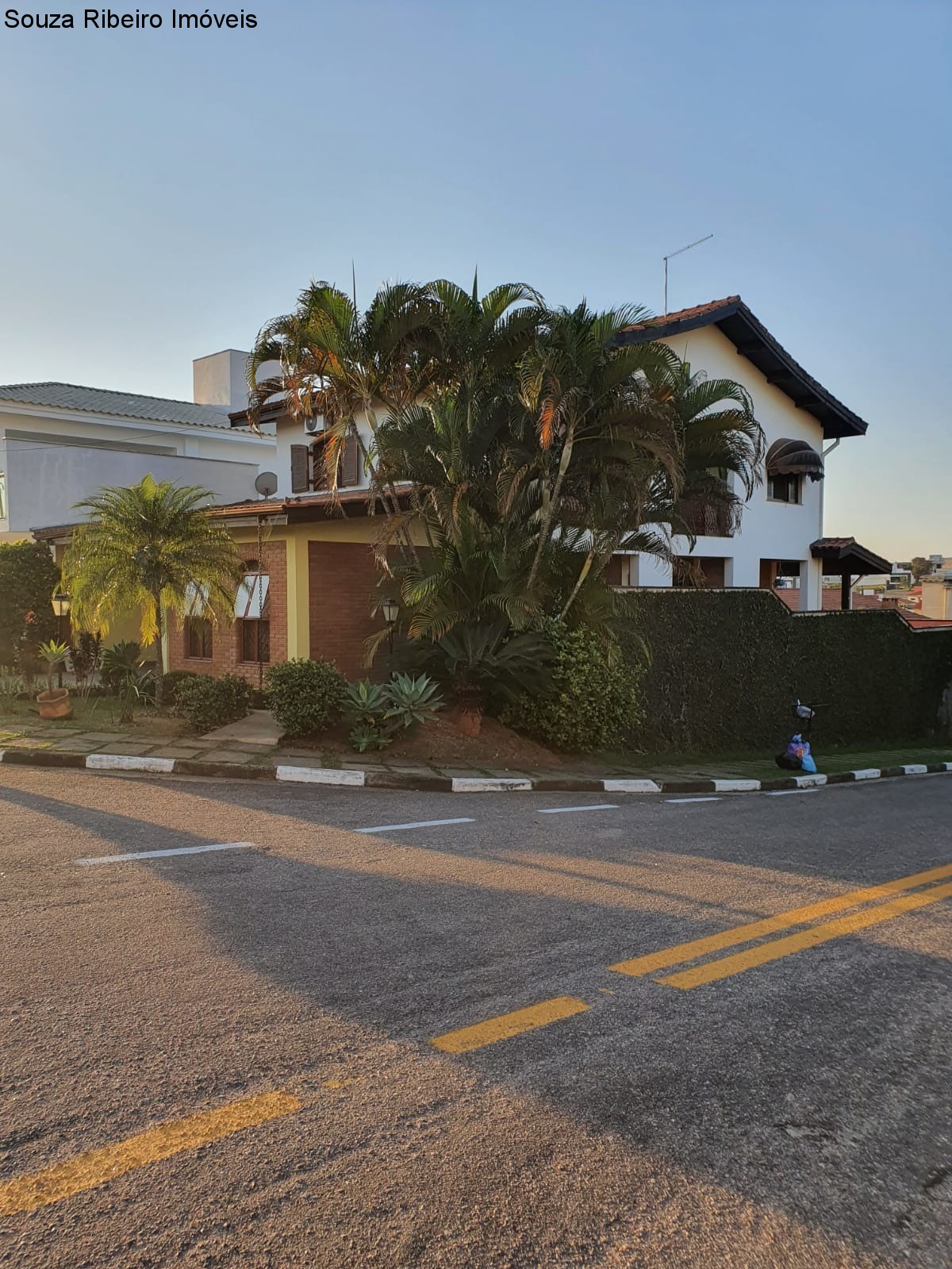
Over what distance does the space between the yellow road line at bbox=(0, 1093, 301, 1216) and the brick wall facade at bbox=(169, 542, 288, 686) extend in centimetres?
1239

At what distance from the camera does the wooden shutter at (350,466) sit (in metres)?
20.5

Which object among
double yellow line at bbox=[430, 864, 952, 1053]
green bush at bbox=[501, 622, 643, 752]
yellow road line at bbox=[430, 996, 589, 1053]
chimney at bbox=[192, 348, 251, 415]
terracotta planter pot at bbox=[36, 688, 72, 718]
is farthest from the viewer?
chimney at bbox=[192, 348, 251, 415]

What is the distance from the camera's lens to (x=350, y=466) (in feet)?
68.2

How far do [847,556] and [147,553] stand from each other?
18.9 metres

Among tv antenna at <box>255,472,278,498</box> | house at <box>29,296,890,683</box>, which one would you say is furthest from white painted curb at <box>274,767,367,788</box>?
tv antenna at <box>255,472,278,498</box>

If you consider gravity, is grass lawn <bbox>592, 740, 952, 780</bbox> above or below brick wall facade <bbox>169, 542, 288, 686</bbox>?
below

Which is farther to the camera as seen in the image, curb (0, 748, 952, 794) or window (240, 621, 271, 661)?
window (240, 621, 271, 661)

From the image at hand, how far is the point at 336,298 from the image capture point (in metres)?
12.2

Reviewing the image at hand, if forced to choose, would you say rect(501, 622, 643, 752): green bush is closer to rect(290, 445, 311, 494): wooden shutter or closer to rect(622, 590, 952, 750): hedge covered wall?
rect(622, 590, 952, 750): hedge covered wall

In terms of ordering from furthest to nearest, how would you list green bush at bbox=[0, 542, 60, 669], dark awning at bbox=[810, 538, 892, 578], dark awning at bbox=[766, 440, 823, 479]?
dark awning at bbox=[810, 538, 892, 578] → dark awning at bbox=[766, 440, 823, 479] → green bush at bbox=[0, 542, 60, 669]

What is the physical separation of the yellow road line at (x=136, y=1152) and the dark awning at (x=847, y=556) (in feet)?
79.5

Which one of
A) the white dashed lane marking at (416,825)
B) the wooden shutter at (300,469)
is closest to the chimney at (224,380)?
the wooden shutter at (300,469)

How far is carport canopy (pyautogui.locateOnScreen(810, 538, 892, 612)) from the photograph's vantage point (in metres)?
25.1

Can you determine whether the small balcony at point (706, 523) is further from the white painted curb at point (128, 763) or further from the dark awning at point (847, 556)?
the white painted curb at point (128, 763)
